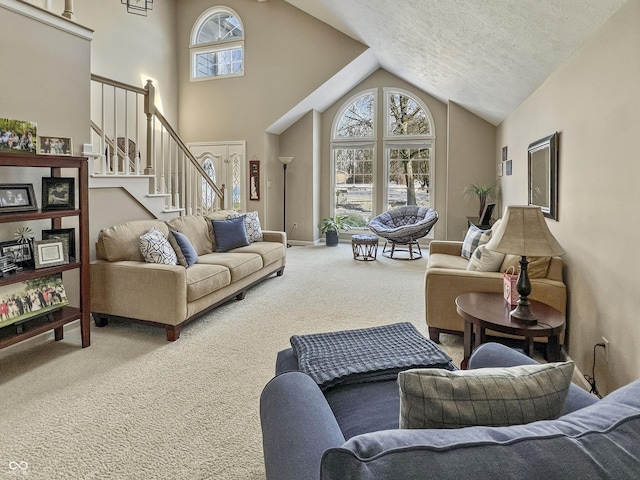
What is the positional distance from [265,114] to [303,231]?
8.00 ft

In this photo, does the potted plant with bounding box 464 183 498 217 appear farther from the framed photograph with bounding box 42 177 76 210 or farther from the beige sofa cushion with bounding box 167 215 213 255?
the framed photograph with bounding box 42 177 76 210

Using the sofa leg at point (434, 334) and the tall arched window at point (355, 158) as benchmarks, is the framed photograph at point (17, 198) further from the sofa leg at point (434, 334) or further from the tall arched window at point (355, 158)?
the tall arched window at point (355, 158)

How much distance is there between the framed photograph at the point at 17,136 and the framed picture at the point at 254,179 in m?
5.17

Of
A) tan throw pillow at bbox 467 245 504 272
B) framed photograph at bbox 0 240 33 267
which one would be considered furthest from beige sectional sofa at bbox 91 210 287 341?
tan throw pillow at bbox 467 245 504 272

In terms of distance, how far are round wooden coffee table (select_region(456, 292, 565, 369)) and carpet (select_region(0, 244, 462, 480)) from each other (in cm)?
48

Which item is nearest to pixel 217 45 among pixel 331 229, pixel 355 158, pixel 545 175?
pixel 355 158

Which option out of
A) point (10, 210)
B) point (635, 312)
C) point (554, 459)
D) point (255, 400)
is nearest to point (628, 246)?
point (635, 312)

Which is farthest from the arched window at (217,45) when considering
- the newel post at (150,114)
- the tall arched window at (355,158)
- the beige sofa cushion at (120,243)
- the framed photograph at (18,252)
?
the framed photograph at (18,252)

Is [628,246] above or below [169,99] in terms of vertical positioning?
below

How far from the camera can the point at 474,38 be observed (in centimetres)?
366

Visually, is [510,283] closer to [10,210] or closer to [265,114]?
[10,210]

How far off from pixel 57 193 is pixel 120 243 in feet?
2.34

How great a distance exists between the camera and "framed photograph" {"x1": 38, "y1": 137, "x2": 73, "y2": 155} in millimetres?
2993

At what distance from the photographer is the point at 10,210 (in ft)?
8.50
